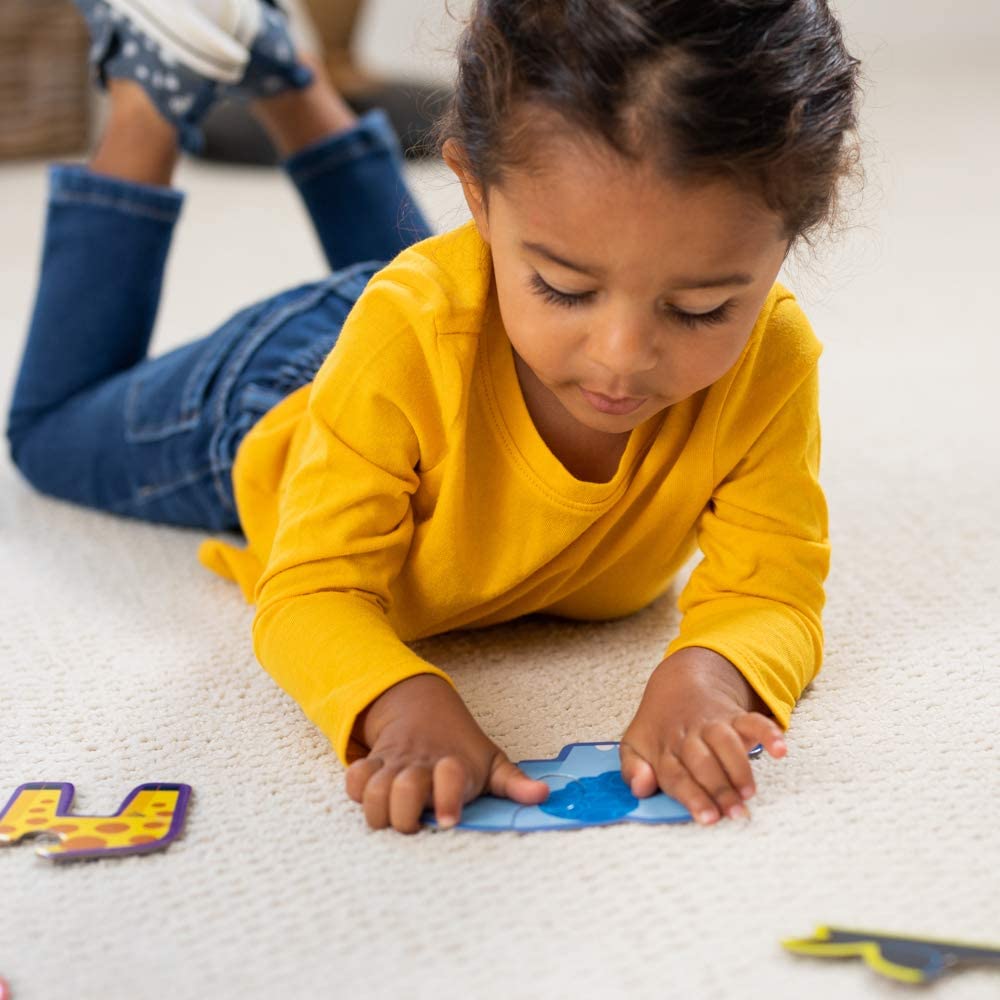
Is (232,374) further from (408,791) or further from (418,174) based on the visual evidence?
(418,174)

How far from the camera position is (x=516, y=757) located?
809mm

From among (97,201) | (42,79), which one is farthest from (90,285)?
(42,79)

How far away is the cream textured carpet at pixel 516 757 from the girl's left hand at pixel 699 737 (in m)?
0.02

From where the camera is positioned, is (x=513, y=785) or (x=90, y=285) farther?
(x=90, y=285)

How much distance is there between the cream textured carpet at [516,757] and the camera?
24.7 inches

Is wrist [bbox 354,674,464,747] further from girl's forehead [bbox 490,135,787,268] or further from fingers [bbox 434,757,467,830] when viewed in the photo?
girl's forehead [bbox 490,135,787,268]

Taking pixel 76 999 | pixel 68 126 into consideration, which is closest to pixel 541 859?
pixel 76 999

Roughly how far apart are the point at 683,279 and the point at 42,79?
6.43ft

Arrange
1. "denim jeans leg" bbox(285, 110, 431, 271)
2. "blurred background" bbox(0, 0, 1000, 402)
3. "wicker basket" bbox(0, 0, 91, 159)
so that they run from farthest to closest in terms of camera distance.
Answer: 1. "wicker basket" bbox(0, 0, 91, 159)
2. "blurred background" bbox(0, 0, 1000, 402)
3. "denim jeans leg" bbox(285, 110, 431, 271)

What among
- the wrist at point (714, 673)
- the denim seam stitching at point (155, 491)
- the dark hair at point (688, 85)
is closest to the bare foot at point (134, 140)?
the denim seam stitching at point (155, 491)

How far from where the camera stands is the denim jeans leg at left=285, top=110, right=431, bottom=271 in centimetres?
129

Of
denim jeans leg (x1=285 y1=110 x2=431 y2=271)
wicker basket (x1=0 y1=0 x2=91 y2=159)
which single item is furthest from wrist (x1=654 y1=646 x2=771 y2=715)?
wicker basket (x1=0 y1=0 x2=91 y2=159)

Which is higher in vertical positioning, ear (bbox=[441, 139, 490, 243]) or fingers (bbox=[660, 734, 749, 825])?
ear (bbox=[441, 139, 490, 243])

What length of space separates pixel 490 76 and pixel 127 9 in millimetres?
536
